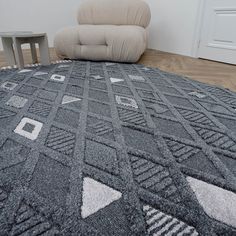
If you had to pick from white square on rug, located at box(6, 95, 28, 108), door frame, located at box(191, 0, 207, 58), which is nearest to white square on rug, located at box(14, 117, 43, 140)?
white square on rug, located at box(6, 95, 28, 108)

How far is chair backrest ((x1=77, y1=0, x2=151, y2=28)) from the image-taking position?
8.67ft

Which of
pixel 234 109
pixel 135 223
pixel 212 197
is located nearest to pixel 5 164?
pixel 135 223

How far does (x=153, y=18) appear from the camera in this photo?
329cm

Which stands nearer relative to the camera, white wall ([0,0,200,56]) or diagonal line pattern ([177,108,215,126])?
diagonal line pattern ([177,108,215,126])

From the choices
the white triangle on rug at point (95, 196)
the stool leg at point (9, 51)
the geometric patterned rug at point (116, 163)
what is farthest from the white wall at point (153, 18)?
the white triangle on rug at point (95, 196)

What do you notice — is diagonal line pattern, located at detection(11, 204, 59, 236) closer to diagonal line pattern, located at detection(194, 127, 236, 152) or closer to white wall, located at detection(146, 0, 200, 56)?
diagonal line pattern, located at detection(194, 127, 236, 152)

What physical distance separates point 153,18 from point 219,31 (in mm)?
1159

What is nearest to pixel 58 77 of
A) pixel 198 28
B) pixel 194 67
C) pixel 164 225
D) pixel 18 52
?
pixel 18 52

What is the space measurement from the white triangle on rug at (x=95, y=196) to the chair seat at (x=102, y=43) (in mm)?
1850

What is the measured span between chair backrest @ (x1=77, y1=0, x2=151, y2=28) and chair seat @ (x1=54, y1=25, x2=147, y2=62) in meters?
0.37

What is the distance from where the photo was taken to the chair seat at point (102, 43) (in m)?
2.27

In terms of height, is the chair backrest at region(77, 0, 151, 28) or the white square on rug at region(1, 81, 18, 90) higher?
the chair backrest at region(77, 0, 151, 28)

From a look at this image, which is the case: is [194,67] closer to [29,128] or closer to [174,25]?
[174,25]

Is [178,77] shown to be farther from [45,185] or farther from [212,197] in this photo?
[45,185]
